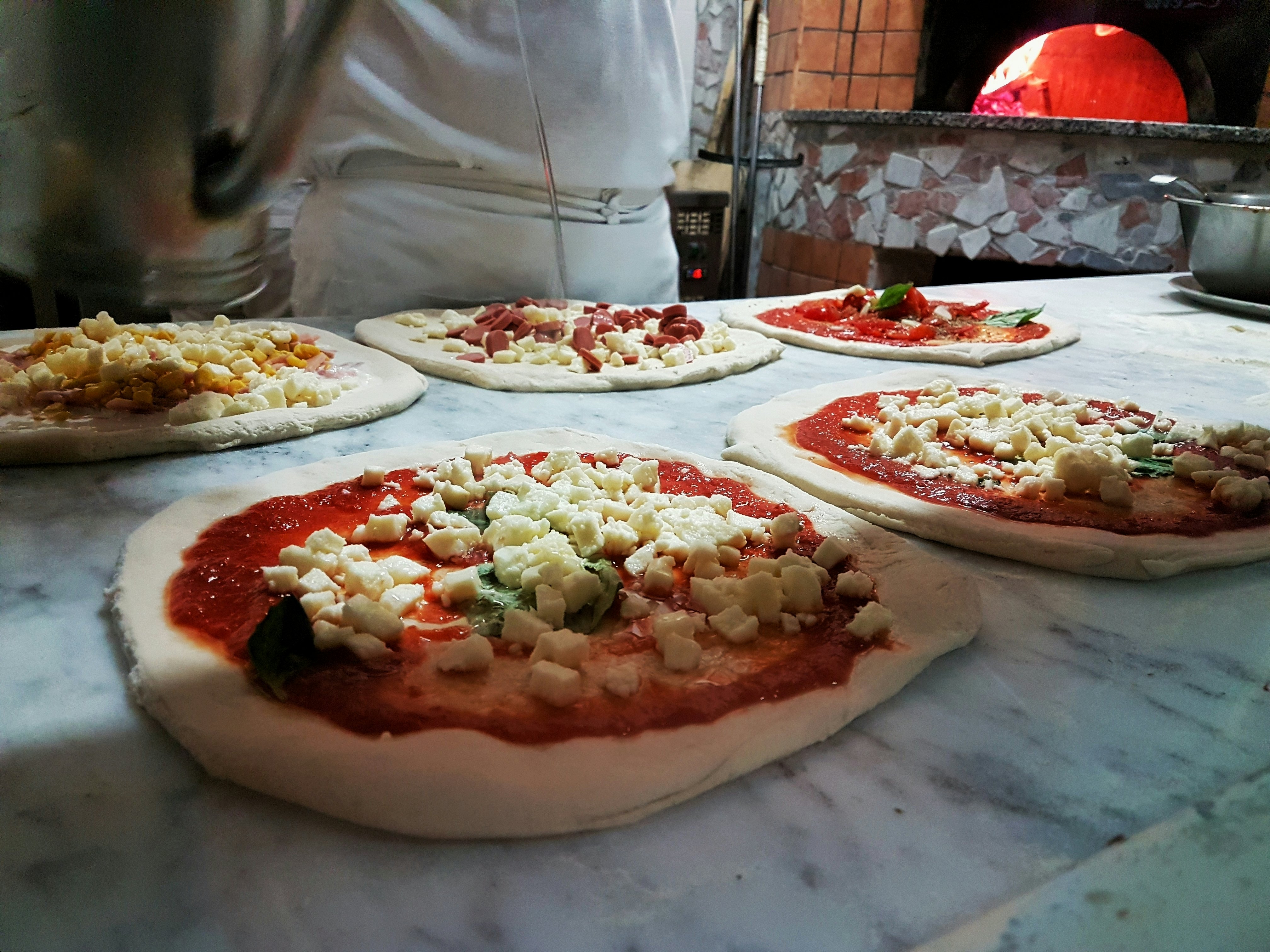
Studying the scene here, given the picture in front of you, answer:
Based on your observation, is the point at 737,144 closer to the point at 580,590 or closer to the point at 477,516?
the point at 477,516

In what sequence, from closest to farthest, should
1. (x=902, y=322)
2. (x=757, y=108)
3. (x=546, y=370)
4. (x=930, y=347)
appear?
(x=546, y=370), (x=930, y=347), (x=902, y=322), (x=757, y=108)

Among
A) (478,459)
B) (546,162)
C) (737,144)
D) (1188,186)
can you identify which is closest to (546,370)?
(546,162)

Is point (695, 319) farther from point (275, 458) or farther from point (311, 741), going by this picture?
point (311, 741)

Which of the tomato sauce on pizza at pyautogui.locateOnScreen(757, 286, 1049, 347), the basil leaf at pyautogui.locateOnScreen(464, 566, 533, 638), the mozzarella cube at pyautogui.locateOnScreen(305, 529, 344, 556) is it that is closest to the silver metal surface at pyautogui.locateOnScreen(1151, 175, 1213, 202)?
the tomato sauce on pizza at pyautogui.locateOnScreen(757, 286, 1049, 347)

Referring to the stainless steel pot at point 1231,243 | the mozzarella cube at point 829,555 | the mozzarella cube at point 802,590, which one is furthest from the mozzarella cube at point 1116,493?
the stainless steel pot at point 1231,243

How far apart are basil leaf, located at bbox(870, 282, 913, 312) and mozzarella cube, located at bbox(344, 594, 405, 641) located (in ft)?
7.24

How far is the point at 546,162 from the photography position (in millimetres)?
2395

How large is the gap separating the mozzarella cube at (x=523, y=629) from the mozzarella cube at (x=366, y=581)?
17 centimetres

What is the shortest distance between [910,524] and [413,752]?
2.83 feet

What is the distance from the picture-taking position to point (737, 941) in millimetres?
696

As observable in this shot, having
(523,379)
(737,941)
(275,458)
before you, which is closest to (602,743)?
(737,941)

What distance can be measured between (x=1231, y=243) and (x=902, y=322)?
4.31ft

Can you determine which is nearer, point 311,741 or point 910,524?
point 311,741

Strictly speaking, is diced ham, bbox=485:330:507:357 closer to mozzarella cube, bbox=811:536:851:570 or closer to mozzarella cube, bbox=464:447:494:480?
mozzarella cube, bbox=464:447:494:480
